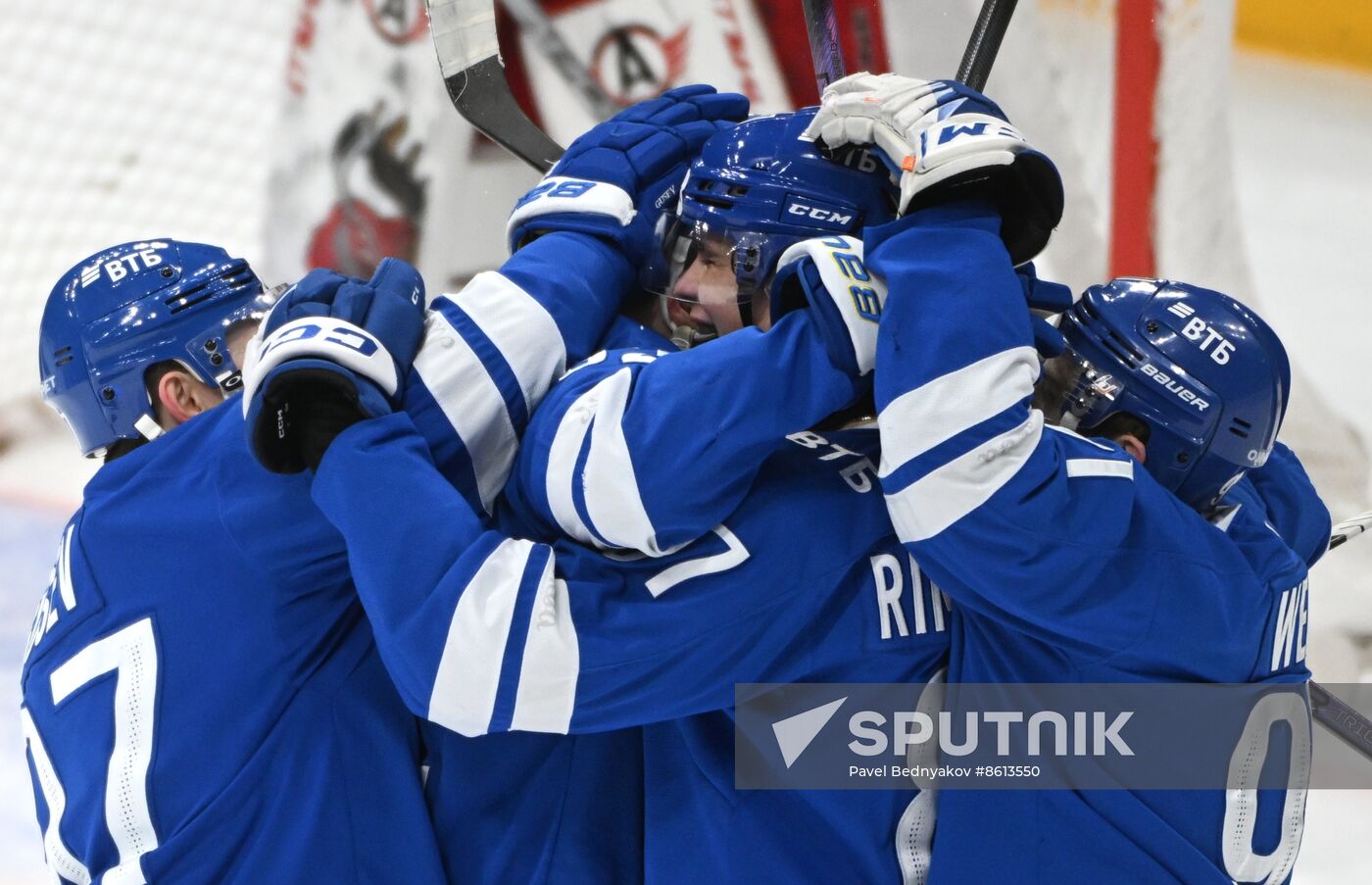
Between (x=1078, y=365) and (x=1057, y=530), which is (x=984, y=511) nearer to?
(x=1057, y=530)

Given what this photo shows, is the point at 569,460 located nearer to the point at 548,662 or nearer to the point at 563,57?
the point at 548,662

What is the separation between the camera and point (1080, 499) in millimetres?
1420

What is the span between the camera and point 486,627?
1402 millimetres

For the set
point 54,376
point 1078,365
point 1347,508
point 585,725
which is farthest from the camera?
point 1347,508

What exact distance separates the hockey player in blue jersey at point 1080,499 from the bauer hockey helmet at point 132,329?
0.80m

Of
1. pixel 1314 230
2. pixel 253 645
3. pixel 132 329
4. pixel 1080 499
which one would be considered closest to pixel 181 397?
pixel 132 329

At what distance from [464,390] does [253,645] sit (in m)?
0.39

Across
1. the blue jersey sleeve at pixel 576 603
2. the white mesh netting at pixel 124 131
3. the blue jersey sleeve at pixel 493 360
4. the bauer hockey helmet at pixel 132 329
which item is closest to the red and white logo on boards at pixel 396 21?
the white mesh netting at pixel 124 131

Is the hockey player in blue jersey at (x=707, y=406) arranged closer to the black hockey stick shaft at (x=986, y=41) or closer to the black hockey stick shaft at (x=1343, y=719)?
the black hockey stick shaft at (x=986, y=41)

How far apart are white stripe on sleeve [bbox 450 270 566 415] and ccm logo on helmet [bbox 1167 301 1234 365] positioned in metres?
0.72

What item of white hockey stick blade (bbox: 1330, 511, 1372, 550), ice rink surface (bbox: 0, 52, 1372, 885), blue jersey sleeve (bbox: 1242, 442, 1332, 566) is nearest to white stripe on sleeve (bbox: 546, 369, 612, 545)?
blue jersey sleeve (bbox: 1242, 442, 1332, 566)

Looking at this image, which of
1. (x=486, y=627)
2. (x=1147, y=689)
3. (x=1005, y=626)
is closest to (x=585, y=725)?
(x=486, y=627)

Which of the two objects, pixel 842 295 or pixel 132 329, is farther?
pixel 132 329

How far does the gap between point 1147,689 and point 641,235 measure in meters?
0.84
